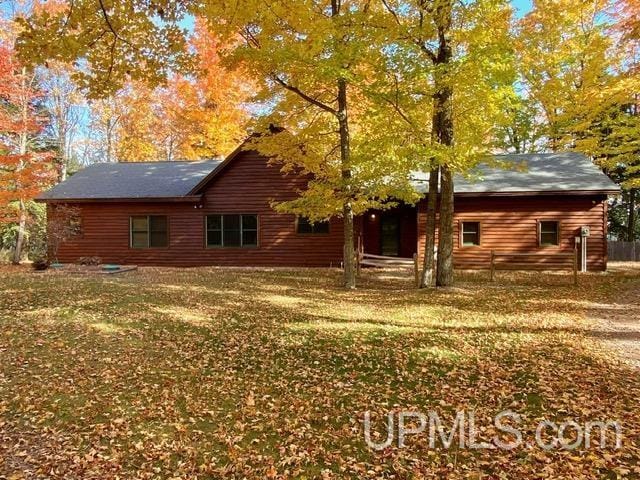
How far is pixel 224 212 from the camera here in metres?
19.5

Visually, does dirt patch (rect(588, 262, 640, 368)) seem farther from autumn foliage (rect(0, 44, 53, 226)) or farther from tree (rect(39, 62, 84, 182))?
tree (rect(39, 62, 84, 182))

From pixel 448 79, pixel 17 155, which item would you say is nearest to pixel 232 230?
pixel 17 155

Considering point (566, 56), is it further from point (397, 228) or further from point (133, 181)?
point (133, 181)

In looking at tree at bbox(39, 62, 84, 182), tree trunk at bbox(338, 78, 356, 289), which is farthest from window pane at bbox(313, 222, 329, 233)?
tree at bbox(39, 62, 84, 182)

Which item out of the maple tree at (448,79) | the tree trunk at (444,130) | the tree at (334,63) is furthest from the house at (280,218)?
the maple tree at (448,79)

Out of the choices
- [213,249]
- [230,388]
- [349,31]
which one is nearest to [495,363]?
[230,388]

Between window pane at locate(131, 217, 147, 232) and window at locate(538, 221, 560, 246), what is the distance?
16369mm

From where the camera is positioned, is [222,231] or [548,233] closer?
[548,233]

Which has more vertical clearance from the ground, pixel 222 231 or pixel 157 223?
pixel 157 223

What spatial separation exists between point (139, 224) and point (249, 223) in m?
4.92

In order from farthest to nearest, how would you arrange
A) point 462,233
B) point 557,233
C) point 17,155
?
point 462,233
point 17,155
point 557,233

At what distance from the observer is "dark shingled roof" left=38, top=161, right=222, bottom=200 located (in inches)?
781

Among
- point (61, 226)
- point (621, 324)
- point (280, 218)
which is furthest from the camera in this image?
point (280, 218)

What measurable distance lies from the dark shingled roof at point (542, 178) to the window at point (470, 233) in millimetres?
1515
